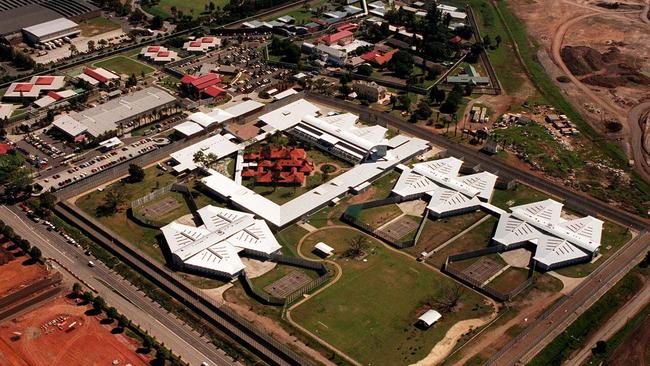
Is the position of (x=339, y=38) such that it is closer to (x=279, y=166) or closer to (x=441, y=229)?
(x=279, y=166)

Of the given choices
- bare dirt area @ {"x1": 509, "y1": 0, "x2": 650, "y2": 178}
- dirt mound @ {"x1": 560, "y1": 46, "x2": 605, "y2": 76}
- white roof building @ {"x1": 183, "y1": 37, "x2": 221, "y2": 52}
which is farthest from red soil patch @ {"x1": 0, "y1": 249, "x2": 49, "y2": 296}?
dirt mound @ {"x1": 560, "y1": 46, "x2": 605, "y2": 76}

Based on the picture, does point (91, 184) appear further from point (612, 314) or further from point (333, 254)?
point (612, 314)

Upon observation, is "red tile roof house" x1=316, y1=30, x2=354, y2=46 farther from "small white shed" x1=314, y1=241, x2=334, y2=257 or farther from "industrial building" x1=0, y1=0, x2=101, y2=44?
"small white shed" x1=314, y1=241, x2=334, y2=257

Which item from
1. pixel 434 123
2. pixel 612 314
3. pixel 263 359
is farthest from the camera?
pixel 434 123

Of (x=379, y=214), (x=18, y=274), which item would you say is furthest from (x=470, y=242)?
(x=18, y=274)

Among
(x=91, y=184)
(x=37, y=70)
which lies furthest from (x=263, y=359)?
(x=37, y=70)
